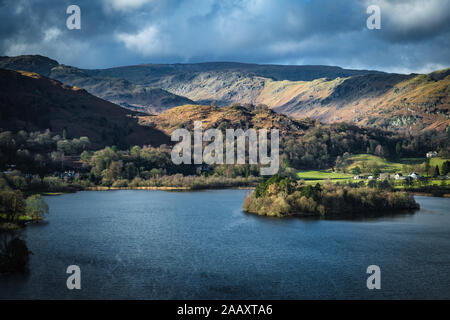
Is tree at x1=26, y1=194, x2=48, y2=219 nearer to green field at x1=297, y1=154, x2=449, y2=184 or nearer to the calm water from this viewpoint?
the calm water

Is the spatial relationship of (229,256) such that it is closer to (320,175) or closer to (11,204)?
(11,204)

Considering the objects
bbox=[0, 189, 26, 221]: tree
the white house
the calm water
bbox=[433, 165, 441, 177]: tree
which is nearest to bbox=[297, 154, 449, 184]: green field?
the white house

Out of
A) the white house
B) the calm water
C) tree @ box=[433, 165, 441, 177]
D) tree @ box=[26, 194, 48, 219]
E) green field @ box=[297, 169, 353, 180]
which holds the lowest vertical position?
the calm water

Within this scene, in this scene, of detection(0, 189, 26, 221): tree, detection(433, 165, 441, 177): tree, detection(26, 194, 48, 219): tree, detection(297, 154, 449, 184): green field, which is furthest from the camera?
detection(297, 154, 449, 184): green field

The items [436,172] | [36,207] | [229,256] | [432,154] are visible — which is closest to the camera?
[229,256]

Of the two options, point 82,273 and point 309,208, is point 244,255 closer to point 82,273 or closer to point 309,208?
point 82,273

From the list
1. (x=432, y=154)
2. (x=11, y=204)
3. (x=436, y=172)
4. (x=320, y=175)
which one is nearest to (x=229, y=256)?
(x=11, y=204)

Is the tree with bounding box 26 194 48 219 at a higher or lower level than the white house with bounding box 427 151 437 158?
lower

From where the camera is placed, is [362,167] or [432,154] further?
[432,154]
